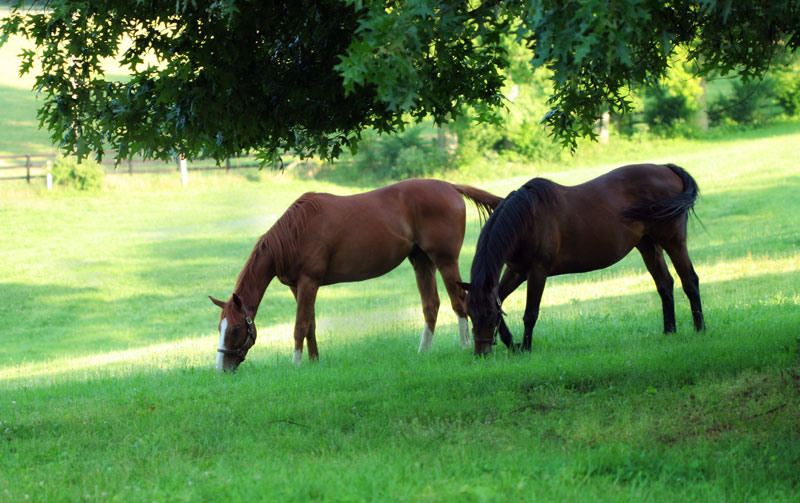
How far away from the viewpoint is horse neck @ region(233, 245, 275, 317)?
1000 cm

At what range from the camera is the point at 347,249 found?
34.0 ft

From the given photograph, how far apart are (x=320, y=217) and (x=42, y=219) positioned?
26.7 meters

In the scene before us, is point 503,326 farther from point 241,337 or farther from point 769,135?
point 769,135

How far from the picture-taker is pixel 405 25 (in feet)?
16.8

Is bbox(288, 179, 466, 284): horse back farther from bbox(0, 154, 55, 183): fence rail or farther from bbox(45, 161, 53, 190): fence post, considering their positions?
bbox(0, 154, 55, 183): fence rail

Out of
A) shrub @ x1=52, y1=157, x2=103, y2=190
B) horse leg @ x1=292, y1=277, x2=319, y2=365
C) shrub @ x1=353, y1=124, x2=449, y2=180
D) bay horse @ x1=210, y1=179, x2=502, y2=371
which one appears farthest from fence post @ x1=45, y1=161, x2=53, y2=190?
horse leg @ x1=292, y1=277, x2=319, y2=365

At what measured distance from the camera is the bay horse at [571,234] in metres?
8.66

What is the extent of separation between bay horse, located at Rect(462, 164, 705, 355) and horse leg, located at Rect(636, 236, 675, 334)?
0.01m

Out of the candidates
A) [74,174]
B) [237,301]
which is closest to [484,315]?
[237,301]

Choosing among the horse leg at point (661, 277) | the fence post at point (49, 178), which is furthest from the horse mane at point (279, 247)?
the fence post at point (49, 178)

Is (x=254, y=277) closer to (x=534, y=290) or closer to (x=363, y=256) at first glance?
(x=363, y=256)

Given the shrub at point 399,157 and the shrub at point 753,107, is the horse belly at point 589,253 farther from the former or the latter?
the shrub at point 753,107

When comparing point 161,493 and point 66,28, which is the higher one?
point 66,28

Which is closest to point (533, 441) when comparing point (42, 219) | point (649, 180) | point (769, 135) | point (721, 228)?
point (649, 180)
